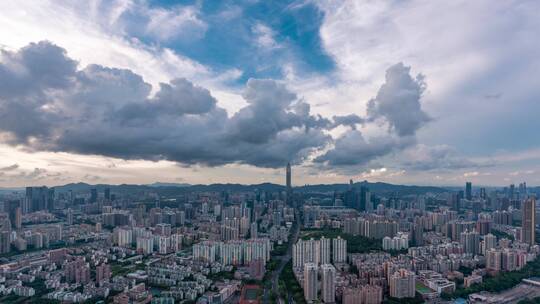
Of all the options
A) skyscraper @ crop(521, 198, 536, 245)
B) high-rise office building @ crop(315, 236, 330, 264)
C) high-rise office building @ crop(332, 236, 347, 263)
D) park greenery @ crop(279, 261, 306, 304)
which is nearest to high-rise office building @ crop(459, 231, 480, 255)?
skyscraper @ crop(521, 198, 536, 245)

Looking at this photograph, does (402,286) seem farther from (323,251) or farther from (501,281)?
(323,251)

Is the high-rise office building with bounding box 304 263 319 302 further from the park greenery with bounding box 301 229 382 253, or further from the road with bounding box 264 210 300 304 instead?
the park greenery with bounding box 301 229 382 253

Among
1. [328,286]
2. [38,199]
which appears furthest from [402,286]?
[38,199]

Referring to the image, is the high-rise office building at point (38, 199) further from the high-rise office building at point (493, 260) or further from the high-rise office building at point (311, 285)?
the high-rise office building at point (493, 260)

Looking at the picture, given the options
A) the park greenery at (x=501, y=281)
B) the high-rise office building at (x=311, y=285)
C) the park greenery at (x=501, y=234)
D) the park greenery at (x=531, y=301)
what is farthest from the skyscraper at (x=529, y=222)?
the high-rise office building at (x=311, y=285)

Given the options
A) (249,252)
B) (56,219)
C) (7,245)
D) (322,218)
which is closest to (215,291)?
(249,252)

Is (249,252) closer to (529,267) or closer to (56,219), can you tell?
(529,267)
